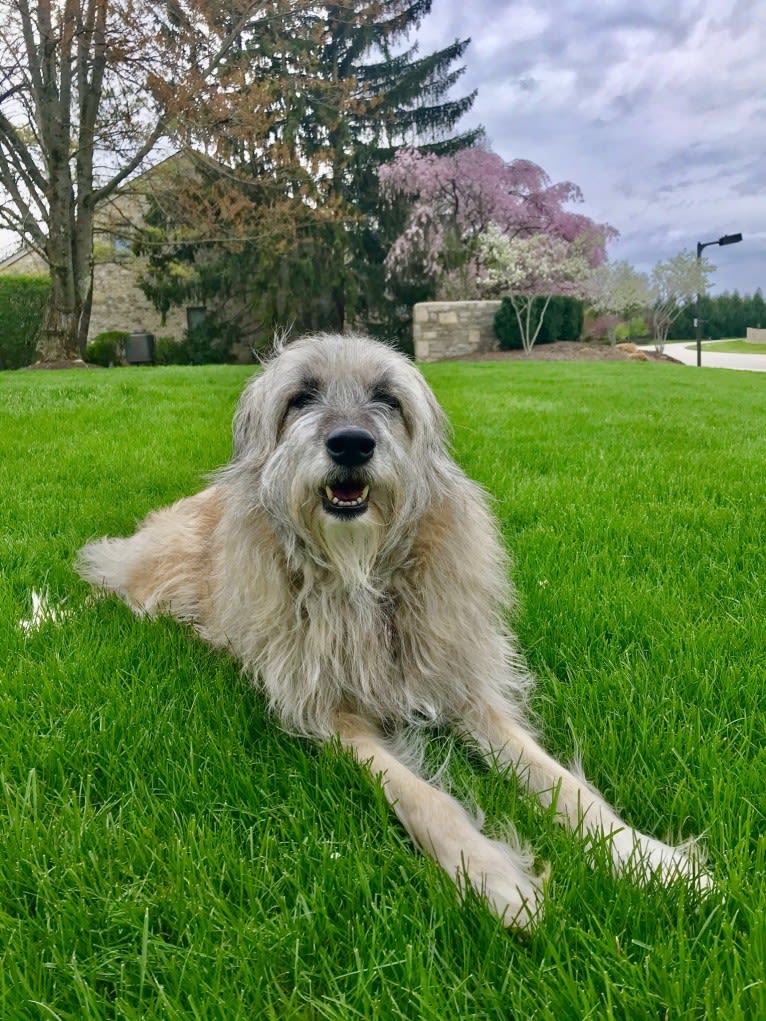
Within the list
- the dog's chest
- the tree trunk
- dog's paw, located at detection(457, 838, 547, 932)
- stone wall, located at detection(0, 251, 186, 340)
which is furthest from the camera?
stone wall, located at detection(0, 251, 186, 340)

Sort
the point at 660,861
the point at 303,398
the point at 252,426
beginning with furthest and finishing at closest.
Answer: the point at 252,426, the point at 303,398, the point at 660,861

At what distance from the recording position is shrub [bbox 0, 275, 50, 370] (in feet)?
71.2

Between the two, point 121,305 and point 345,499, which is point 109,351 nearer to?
point 121,305

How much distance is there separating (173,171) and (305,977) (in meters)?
19.9

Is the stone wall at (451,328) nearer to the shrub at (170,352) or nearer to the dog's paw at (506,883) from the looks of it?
the shrub at (170,352)

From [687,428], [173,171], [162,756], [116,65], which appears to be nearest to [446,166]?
[173,171]

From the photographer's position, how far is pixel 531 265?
1030 inches

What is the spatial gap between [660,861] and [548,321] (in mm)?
22979

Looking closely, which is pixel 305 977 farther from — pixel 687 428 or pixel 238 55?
pixel 238 55

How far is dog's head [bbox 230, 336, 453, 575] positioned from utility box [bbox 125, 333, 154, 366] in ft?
76.4

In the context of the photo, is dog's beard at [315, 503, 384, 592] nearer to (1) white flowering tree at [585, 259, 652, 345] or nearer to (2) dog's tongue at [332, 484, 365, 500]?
(2) dog's tongue at [332, 484, 365, 500]

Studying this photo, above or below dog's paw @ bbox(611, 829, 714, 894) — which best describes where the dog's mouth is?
above

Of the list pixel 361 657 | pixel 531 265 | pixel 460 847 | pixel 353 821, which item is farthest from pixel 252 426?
pixel 531 265

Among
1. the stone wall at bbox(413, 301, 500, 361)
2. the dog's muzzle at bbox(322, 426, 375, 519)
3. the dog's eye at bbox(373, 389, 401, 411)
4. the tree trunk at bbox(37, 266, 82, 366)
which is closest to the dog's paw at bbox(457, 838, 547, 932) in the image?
the dog's muzzle at bbox(322, 426, 375, 519)
